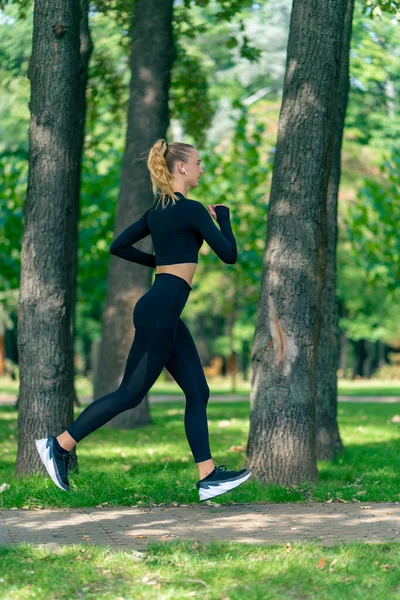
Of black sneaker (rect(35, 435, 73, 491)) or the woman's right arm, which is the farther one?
black sneaker (rect(35, 435, 73, 491))

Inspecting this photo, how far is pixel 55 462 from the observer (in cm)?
641

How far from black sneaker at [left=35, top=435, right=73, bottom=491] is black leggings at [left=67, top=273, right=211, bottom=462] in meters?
0.15

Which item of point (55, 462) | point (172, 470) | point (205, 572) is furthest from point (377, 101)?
point (205, 572)

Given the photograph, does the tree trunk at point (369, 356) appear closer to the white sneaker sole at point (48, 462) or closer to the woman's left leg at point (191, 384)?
the woman's left leg at point (191, 384)

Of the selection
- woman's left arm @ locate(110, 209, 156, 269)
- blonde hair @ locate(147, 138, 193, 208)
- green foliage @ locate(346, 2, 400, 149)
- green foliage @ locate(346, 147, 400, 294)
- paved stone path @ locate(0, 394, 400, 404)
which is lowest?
paved stone path @ locate(0, 394, 400, 404)

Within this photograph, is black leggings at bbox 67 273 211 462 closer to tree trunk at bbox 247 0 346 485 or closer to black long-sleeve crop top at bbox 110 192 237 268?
black long-sleeve crop top at bbox 110 192 237 268

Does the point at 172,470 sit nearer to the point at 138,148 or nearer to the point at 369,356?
the point at 138,148

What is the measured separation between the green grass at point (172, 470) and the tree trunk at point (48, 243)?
0.51 meters

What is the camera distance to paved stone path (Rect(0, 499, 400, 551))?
575 centimetres

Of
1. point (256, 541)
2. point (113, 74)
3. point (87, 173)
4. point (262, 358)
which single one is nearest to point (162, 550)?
point (256, 541)

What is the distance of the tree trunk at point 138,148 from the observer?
536 inches

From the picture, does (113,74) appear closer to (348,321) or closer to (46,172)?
(46,172)

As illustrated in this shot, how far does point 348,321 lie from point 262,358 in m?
32.7

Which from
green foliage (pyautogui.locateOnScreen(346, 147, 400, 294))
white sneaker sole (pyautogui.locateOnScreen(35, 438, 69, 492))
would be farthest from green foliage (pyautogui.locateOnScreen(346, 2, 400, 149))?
white sneaker sole (pyautogui.locateOnScreen(35, 438, 69, 492))
